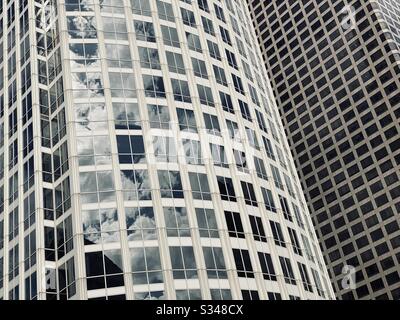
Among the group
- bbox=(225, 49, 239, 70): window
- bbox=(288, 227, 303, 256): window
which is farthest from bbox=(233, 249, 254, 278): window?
bbox=(225, 49, 239, 70): window

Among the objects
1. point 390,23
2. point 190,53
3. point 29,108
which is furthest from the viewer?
point 390,23

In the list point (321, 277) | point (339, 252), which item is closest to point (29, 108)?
point (321, 277)

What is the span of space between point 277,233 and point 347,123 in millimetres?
63007

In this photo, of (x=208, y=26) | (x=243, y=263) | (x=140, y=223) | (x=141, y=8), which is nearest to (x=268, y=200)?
(x=243, y=263)

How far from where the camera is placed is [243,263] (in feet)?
186

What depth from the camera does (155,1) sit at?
72.6 m

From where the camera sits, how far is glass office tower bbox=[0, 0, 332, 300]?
53781 mm

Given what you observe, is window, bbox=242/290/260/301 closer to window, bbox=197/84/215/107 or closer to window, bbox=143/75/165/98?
window, bbox=197/84/215/107

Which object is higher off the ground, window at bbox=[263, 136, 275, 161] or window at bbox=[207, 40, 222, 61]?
window at bbox=[207, 40, 222, 61]

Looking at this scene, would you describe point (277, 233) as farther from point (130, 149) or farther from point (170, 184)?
point (130, 149)

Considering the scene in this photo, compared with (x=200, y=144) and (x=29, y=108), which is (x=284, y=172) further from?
(x=29, y=108)

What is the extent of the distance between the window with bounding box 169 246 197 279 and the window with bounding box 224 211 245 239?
558 cm

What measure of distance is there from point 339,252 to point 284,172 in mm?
45782
